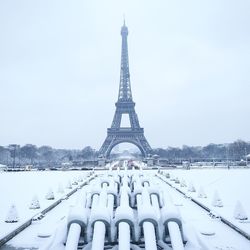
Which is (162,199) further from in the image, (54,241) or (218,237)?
(54,241)

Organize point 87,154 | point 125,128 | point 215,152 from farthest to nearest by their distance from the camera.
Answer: point 215,152, point 87,154, point 125,128

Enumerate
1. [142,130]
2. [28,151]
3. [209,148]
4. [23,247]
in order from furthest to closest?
[209,148] → [28,151] → [142,130] → [23,247]

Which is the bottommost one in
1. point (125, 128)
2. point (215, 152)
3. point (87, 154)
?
point (87, 154)

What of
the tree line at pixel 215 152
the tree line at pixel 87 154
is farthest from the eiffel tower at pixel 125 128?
the tree line at pixel 215 152

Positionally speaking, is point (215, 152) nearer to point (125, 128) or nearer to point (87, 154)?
point (87, 154)

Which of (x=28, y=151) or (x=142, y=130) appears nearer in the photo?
(x=142, y=130)

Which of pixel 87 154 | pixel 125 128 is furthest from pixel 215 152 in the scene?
pixel 125 128

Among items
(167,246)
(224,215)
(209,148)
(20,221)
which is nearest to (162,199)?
(224,215)

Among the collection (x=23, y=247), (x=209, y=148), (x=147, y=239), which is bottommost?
(x=23, y=247)

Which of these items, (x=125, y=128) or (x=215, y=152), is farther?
(x=215, y=152)
